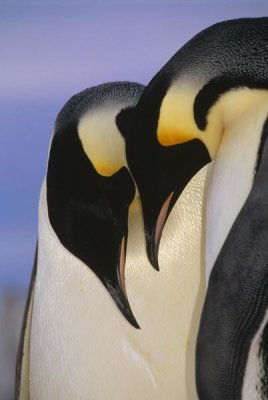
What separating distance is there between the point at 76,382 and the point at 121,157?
407 millimetres

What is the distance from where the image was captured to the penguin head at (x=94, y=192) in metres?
1.14

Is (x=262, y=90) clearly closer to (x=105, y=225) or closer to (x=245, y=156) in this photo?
(x=245, y=156)

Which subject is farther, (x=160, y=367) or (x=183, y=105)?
(x=160, y=367)

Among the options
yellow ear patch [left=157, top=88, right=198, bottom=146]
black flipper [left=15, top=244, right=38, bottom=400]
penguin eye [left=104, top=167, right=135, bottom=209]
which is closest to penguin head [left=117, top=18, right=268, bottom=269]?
yellow ear patch [left=157, top=88, right=198, bottom=146]

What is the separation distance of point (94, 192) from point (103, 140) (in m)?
0.09

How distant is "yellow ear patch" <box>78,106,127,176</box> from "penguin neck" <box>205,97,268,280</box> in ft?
0.68

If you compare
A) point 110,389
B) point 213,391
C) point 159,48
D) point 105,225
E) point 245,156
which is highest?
point 159,48

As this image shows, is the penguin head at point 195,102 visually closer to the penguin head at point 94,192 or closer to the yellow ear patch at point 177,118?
the yellow ear patch at point 177,118

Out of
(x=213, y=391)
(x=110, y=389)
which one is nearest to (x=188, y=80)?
(x=213, y=391)

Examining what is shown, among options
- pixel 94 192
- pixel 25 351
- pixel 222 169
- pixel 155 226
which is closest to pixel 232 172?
pixel 222 169

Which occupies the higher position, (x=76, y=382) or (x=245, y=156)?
(x=245, y=156)

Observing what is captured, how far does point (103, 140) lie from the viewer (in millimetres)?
1164

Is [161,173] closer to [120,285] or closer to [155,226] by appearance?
[155,226]

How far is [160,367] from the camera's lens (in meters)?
1.19
